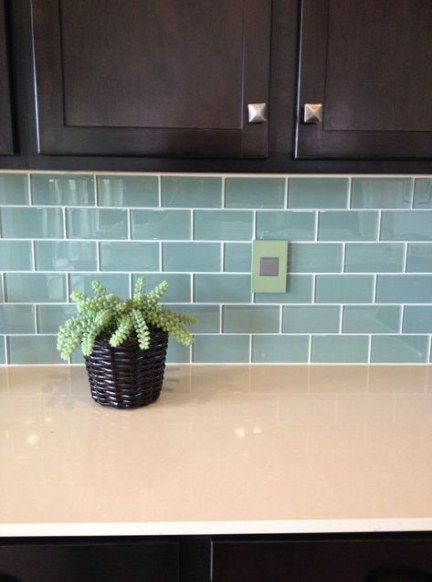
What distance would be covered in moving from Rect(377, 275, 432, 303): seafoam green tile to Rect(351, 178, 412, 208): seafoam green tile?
181mm

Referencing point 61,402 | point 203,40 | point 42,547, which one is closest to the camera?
point 42,547

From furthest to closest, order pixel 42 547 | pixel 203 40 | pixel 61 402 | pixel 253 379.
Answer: pixel 253 379, pixel 61 402, pixel 203 40, pixel 42 547

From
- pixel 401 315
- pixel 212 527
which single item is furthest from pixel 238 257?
pixel 212 527

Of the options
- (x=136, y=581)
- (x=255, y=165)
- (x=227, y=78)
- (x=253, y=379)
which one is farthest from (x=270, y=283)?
(x=136, y=581)

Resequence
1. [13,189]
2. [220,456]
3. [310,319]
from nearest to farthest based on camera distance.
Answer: [220,456], [13,189], [310,319]

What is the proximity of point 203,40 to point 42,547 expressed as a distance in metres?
0.82

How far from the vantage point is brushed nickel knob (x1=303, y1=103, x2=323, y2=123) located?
0.86 m

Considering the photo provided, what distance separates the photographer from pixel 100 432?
896mm

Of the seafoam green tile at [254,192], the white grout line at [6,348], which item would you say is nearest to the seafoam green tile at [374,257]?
the seafoam green tile at [254,192]

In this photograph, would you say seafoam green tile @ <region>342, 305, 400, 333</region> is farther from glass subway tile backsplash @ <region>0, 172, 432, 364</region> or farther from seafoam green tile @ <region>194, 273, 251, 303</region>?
seafoam green tile @ <region>194, 273, 251, 303</region>

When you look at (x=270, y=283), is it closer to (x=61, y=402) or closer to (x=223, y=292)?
(x=223, y=292)

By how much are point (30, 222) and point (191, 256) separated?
39cm

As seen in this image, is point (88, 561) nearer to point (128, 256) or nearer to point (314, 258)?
point (128, 256)

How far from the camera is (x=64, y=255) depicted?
1188 mm
